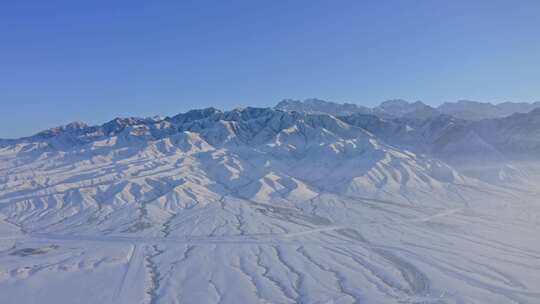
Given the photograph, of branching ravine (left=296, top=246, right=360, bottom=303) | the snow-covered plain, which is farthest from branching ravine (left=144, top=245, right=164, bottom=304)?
branching ravine (left=296, top=246, right=360, bottom=303)

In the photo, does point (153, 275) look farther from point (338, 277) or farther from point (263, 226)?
point (263, 226)

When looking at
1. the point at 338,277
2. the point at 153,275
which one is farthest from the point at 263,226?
the point at 338,277

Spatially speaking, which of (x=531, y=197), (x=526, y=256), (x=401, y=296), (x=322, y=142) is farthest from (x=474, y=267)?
(x=322, y=142)

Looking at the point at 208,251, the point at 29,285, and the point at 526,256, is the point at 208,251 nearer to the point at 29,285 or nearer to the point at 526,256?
the point at 29,285

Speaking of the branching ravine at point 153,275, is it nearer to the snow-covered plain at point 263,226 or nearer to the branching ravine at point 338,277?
the snow-covered plain at point 263,226

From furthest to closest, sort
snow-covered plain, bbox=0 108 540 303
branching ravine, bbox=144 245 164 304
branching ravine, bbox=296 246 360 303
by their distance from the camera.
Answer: snow-covered plain, bbox=0 108 540 303, branching ravine, bbox=144 245 164 304, branching ravine, bbox=296 246 360 303

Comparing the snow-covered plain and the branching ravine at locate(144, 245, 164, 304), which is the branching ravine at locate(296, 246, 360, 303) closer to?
the snow-covered plain

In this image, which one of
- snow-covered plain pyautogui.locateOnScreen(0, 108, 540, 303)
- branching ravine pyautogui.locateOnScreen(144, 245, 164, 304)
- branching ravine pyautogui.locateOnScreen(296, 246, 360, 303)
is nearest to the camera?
branching ravine pyautogui.locateOnScreen(296, 246, 360, 303)

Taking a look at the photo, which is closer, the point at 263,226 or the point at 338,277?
the point at 338,277

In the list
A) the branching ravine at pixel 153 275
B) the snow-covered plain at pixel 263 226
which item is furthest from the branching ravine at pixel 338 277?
the branching ravine at pixel 153 275
